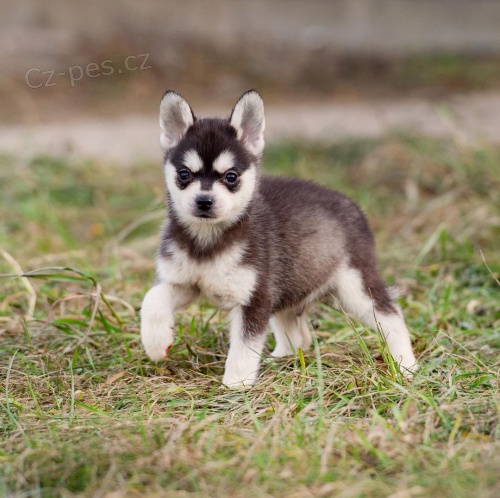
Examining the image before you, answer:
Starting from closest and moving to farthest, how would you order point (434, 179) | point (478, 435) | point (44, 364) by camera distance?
point (478, 435), point (44, 364), point (434, 179)

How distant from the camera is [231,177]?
528cm

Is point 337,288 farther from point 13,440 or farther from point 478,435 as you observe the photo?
point 13,440

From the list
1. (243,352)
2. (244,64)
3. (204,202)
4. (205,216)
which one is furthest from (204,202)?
(244,64)

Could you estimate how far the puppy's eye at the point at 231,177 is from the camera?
5254mm

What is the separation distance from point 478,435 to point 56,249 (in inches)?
186

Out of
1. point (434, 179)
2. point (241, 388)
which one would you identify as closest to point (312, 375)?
point (241, 388)

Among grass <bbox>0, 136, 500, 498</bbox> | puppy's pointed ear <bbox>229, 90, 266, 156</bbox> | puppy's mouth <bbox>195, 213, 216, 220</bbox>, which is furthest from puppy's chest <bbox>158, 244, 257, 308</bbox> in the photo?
puppy's pointed ear <bbox>229, 90, 266, 156</bbox>

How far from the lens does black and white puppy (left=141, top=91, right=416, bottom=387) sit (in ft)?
17.0

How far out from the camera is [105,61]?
1525cm

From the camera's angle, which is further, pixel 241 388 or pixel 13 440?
pixel 241 388

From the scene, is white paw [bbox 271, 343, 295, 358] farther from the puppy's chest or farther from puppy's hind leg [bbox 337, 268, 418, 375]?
the puppy's chest

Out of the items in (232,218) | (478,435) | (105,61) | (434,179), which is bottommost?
(105,61)

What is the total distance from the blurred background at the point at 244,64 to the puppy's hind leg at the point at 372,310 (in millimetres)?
6696

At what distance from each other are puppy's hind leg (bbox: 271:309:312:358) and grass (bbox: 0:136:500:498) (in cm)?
18
